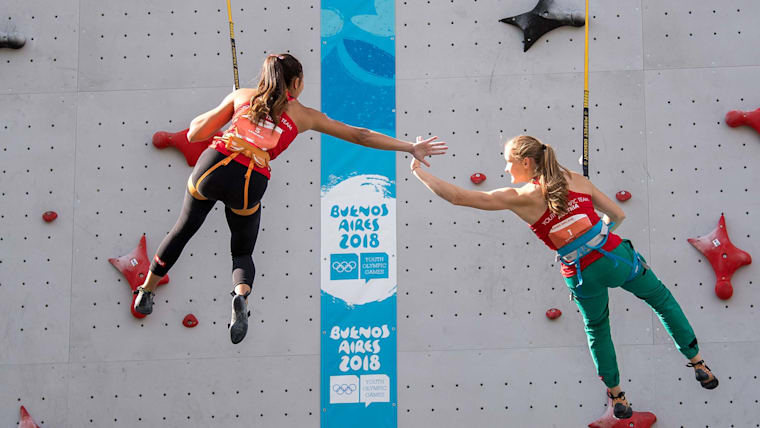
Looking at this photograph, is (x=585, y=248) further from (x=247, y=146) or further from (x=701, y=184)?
(x=701, y=184)

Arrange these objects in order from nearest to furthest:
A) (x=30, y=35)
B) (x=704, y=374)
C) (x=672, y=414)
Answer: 1. (x=704, y=374)
2. (x=672, y=414)
3. (x=30, y=35)

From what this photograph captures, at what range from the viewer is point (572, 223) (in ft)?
12.6

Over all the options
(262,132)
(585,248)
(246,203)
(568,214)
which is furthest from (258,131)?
(585,248)

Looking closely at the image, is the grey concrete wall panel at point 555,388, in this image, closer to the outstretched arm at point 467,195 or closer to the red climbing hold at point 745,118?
the red climbing hold at point 745,118

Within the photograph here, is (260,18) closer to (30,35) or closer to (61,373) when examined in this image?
(30,35)

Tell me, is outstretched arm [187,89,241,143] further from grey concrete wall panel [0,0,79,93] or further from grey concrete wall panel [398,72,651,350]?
grey concrete wall panel [0,0,79,93]

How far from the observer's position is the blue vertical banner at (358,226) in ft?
18.2

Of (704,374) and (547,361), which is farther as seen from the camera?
(547,361)

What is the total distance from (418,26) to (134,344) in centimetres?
258

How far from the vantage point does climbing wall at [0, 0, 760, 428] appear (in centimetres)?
552

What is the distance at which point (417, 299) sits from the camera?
18.3 ft

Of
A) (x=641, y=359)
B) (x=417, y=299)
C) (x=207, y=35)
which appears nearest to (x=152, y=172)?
(x=207, y=35)

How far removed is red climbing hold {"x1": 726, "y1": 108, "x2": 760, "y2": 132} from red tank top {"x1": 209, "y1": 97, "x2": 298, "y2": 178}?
300 cm

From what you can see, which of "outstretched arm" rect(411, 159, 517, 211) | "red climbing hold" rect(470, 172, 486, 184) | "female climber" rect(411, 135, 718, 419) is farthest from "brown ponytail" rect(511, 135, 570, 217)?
"red climbing hold" rect(470, 172, 486, 184)
